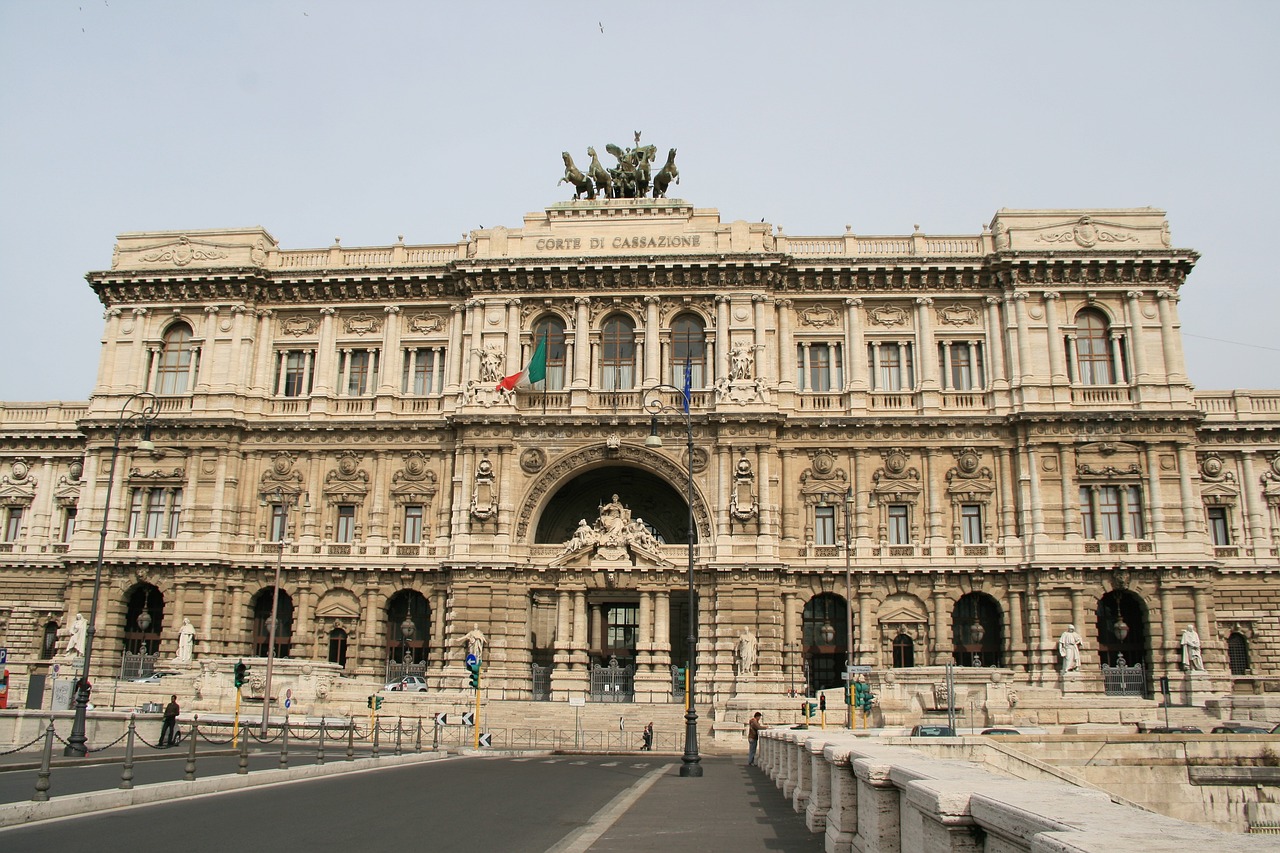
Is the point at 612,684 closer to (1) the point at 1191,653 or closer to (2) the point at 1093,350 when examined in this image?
(1) the point at 1191,653

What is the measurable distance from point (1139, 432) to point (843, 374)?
42.8 feet

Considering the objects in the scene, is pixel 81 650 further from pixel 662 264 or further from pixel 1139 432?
pixel 1139 432

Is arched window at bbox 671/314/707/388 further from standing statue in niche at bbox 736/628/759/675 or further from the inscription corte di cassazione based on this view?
standing statue in niche at bbox 736/628/759/675

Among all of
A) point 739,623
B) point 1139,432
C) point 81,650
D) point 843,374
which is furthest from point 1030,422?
point 81,650

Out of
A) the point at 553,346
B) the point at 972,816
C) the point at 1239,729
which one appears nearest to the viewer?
the point at 972,816

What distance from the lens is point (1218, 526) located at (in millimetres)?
52000

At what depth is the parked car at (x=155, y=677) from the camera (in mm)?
45588

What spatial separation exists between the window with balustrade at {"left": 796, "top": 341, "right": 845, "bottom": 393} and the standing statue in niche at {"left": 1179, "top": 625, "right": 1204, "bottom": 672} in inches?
703

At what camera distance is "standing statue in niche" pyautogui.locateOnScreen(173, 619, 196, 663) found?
4831 cm

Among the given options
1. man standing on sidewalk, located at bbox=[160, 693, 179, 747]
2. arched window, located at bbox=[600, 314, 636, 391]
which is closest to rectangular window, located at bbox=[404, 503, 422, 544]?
arched window, located at bbox=[600, 314, 636, 391]

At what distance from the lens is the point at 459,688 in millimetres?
46812

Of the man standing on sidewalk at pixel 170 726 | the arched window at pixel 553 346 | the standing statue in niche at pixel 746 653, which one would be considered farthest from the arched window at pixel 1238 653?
the man standing on sidewalk at pixel 170 726

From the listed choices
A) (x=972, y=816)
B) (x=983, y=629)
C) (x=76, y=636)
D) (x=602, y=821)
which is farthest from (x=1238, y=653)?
(x=76, y=636)

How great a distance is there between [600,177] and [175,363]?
22714 millimetres
